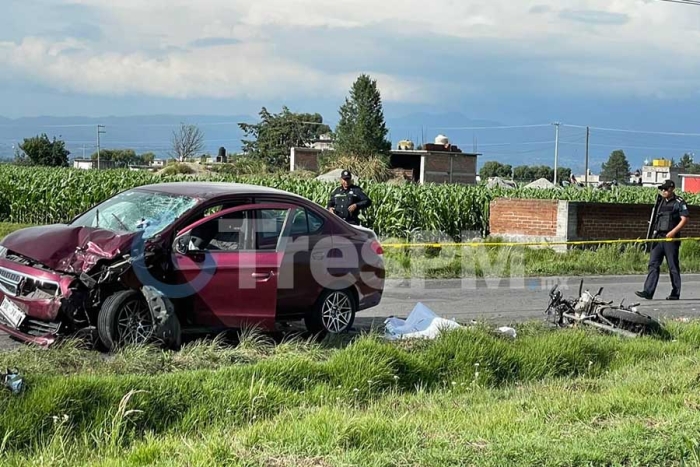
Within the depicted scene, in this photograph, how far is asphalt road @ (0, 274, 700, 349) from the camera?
477 inches

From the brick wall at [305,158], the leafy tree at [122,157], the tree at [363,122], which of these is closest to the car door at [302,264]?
the brick wall at [305,158]

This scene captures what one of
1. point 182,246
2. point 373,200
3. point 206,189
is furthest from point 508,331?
point 373,200

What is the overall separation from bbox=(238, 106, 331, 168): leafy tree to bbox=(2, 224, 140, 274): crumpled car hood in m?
89.7

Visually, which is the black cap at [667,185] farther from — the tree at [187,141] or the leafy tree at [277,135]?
the tree at [187,141]

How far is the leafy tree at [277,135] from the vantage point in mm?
100756

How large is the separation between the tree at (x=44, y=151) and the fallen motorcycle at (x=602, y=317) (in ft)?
298

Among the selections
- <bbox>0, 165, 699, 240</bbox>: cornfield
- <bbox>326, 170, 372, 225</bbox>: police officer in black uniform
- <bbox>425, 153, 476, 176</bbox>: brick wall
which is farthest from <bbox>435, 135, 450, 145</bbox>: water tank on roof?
<bbox>326, 170, 372, 225</bbox>: police officer in black uniform

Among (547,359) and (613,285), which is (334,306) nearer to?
(547,359)

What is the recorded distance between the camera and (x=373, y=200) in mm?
25125

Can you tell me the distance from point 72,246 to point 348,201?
24.2ft

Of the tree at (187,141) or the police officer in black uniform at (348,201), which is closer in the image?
the police officer in black uniform at (348,201)

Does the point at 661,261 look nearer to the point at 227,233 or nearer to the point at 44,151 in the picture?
the point at 227,233

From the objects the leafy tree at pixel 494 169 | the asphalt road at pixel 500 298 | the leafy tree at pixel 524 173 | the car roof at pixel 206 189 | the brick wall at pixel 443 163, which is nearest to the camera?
the car roof at pixel 206 189

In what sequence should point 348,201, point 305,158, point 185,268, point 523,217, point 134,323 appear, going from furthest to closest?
1. point 305,158
2. point 523,217
3. point 348,201
4. point 185,268
5. point 134,323
